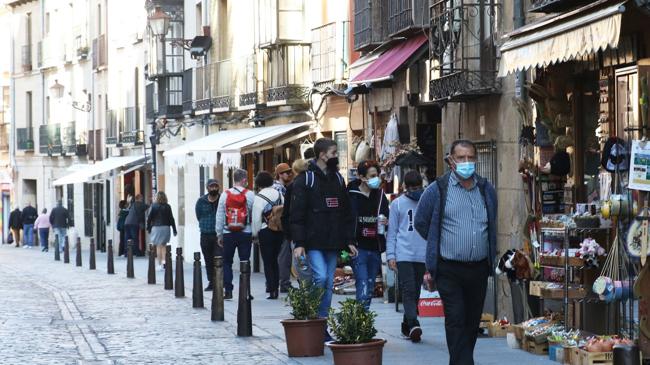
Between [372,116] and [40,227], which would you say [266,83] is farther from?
[40,227]

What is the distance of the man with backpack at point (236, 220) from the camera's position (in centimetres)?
2100

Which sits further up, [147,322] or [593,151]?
[593,151]

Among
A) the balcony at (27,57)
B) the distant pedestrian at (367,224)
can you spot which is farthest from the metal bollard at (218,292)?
the balcony at (27,57)

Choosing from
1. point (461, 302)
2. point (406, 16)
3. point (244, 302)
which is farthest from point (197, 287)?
point (461, 302)

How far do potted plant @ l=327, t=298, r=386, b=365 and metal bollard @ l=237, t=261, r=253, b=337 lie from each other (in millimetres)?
3443

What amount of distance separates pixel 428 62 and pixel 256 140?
24.9 ft

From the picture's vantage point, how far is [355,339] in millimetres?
12180

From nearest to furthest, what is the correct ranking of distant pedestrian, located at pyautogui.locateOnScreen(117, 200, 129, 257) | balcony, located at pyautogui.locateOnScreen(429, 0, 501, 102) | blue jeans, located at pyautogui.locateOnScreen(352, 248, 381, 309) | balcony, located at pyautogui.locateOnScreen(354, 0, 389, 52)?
blue jeans, located at pyautogui.locateOnScreen(352, 248, 381, 309), balcony, located at pyautogui.locateOnScreen(429, 0, 501, 102), balcony, located at pyautogui.locateOnScreen(354, 0, 389, 52), distant pedestrian, located at pyautogui.locateOnScreen(117, 200, 129, 257)

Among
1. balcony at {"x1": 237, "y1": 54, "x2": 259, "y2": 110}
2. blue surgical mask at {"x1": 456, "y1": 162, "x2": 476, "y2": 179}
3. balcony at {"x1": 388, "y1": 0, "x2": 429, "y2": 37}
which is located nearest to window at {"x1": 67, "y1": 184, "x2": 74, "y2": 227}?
balcony at {"x1": 237, "y1": 54, "x2": 259, "y2": 110}

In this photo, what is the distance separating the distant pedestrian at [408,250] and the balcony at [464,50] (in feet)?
7.22

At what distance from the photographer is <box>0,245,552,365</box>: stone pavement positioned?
14125 mm

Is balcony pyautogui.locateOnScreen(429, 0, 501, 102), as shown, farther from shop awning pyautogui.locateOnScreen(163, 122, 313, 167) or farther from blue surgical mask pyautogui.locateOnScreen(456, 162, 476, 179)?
shop awning pyautogui.locateOnScreen(163, 122, 313, 167)

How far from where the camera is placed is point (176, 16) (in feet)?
134

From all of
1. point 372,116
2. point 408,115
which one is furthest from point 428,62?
point 372,116
